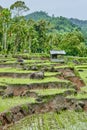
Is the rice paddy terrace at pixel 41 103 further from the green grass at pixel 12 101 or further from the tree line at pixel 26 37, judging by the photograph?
the tree line at pixel 26 37

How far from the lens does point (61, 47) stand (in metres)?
78.9

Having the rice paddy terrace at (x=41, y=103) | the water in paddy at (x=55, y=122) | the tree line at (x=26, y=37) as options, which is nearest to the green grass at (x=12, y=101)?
the rice paddy terrace at (x=41, y=103)

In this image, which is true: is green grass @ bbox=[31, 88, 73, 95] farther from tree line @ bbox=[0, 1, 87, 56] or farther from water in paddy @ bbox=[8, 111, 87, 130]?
tree line @ bbox=[0, 1, 87, 56]

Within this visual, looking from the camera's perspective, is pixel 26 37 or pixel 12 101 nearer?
pixel 12 101

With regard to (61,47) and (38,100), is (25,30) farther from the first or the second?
(38,100)

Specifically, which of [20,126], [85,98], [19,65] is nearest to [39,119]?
[20,126]

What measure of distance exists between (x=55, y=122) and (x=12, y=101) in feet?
13.7

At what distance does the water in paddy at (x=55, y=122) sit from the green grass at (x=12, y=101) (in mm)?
1318

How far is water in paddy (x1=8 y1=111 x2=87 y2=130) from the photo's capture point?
19.9 meters

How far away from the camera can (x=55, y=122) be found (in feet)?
69.7

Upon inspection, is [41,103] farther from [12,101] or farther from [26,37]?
[26,37]

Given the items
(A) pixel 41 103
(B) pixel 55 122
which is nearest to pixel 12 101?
(A) pixel 41 103

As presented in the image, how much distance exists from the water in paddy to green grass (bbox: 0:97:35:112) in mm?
1318

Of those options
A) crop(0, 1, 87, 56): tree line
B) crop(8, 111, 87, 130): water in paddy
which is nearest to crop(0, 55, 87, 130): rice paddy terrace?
crop(8, 111, 87, 130): water in paddy
